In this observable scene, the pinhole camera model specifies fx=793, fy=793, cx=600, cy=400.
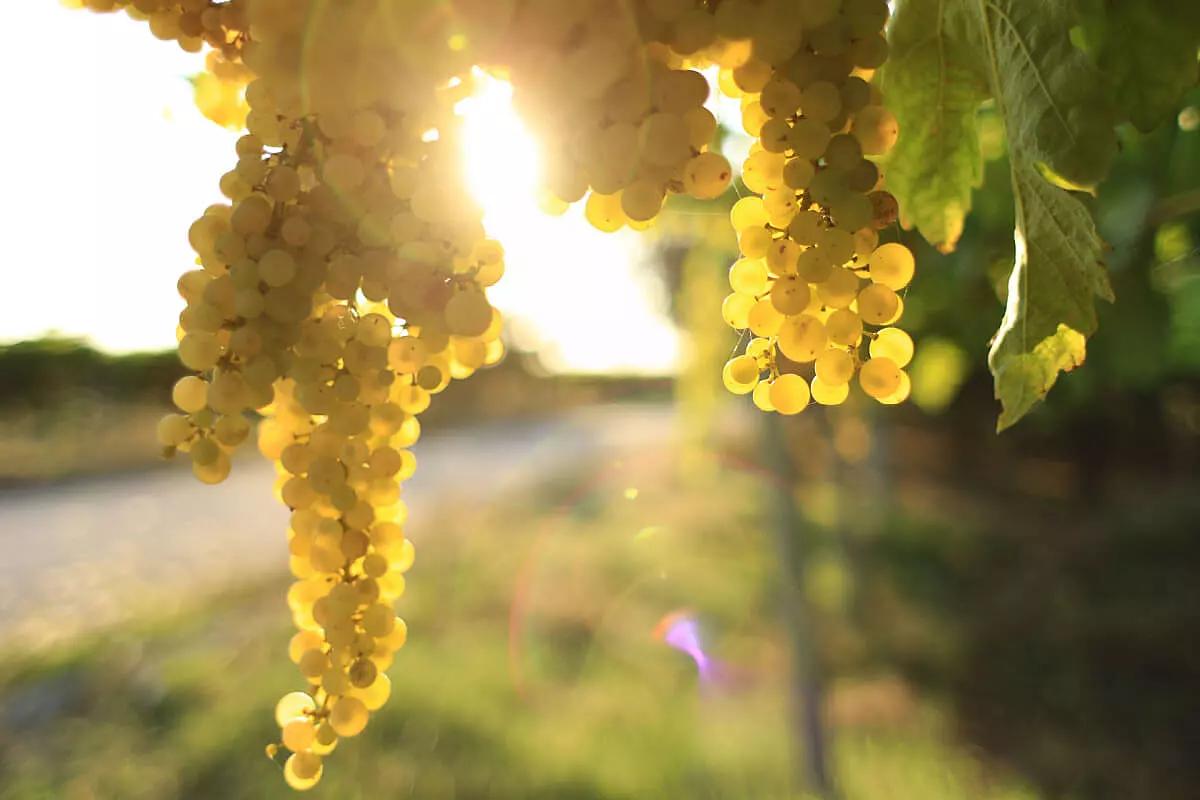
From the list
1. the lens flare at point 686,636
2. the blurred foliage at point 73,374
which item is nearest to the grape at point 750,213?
the lens flare at point 686,636

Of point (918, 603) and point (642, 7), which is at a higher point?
point (642, 7)

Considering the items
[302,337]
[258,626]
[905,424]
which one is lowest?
[258,626]

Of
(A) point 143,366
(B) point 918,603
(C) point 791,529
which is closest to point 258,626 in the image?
(C) point 791,529

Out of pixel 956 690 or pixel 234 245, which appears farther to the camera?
pixel 956 690

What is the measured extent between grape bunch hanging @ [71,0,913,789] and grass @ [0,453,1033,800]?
2667 mm

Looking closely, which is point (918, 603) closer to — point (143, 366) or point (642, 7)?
point (642, 7)

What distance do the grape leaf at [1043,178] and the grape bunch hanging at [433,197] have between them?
8 cm

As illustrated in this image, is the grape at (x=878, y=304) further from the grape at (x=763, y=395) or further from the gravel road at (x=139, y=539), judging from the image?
the gravel road at (x=139, y=539)

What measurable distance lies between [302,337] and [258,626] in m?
5.00

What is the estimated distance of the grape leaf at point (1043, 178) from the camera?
16.5 inches

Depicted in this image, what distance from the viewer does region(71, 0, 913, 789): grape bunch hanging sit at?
14.5 inches

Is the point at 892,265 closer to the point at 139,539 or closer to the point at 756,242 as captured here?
the point at 756,242

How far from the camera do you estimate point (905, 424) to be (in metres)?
9.18

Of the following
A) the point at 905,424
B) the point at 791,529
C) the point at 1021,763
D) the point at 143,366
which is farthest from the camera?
the point at 143,366
